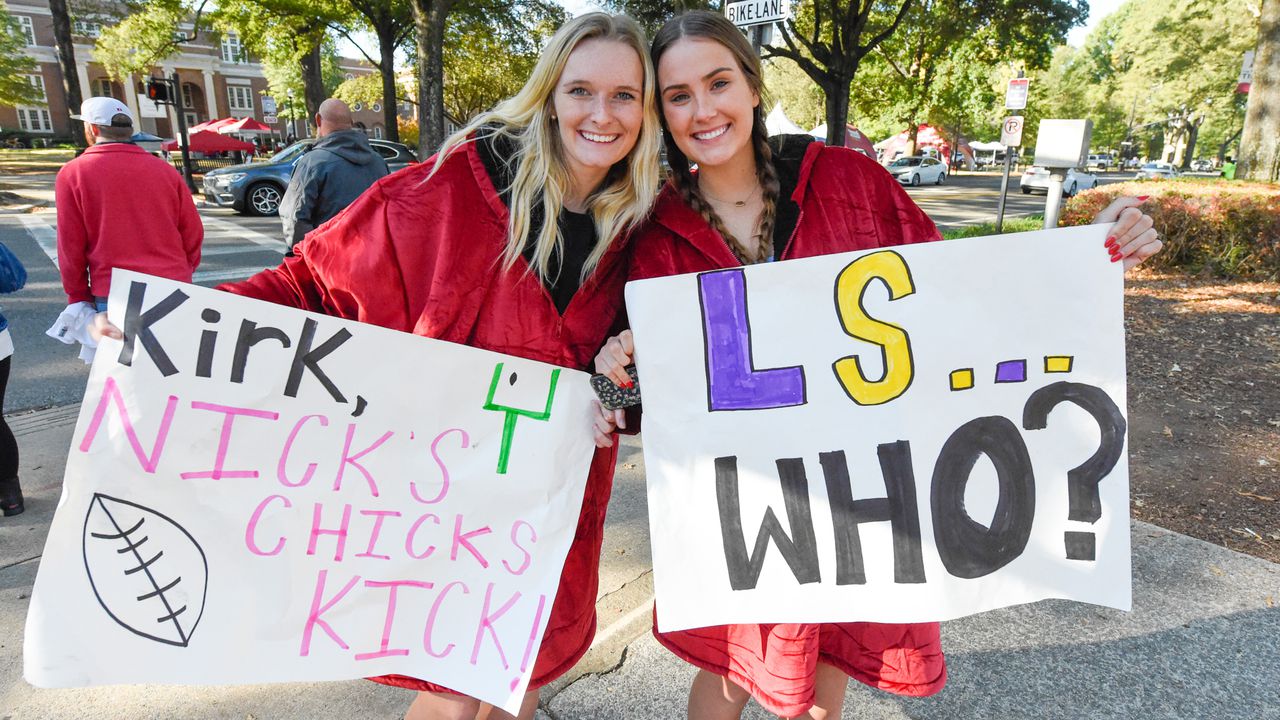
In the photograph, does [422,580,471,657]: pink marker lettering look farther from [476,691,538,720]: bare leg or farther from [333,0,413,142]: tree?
[333,0,413,142]: tree

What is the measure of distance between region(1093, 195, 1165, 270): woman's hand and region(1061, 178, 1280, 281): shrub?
9492 millimetres

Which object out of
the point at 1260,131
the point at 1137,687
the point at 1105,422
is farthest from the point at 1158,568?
the point at 1260,131

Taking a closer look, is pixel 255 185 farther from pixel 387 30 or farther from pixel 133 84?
pixel 133 84

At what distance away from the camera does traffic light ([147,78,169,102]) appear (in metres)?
14.8

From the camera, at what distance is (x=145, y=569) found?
1558 millimetres

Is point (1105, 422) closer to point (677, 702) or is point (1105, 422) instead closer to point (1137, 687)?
point (1137, 687)

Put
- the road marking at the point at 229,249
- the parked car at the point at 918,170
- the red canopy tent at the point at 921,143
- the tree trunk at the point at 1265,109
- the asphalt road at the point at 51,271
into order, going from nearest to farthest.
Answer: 1. the asphalt road at the point at 51,271
2. the road marking at the point at 229,249
3. the tree trunk at the point at 1265,109
4. the parked car at the point at 918,170
5. the red canopy tent at the point at 921,143

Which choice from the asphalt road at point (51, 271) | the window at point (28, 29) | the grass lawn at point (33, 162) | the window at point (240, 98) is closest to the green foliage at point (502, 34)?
the asphalt road at point (51, 271)

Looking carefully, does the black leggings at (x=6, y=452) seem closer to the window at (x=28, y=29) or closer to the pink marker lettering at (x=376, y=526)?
the pink marker lettering at (x=376, y=526)

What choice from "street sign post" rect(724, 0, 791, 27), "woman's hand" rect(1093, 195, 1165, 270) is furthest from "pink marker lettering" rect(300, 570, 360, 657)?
"street sign post" rect(724, 0, 791, 27)

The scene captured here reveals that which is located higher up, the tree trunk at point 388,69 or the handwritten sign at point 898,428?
the tree trunk at point 388,69

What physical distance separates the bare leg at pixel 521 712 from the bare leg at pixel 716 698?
0.44 m

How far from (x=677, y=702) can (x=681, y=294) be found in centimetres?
142

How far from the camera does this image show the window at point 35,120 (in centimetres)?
5288
